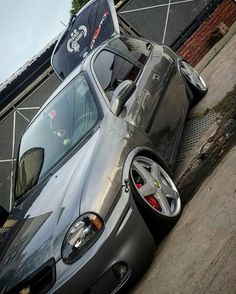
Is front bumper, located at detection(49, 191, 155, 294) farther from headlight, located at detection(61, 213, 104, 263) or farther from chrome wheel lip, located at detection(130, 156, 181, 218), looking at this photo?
chrome wheel lip, located at detection(130, 156, 181, 218)

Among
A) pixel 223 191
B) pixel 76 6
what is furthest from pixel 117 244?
pixel 76 6

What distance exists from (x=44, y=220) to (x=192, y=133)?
255 cm

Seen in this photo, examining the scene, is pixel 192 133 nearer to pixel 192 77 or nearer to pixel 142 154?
pixel 192 77

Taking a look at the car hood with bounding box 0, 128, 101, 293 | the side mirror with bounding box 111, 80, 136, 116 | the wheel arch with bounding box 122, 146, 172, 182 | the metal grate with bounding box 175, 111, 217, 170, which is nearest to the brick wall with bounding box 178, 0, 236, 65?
the metal grate with bounding box 175, 111, 217, 170

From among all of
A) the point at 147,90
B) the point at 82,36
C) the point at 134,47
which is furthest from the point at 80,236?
the point at 82,36

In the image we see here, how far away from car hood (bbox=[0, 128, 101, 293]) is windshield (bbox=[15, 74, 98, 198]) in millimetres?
251

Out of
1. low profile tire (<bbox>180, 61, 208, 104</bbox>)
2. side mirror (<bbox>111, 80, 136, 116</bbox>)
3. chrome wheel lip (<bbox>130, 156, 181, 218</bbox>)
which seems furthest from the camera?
low profile tire (<bbox>180, 61, 208, 104</bbox>)

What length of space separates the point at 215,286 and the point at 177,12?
9.67 meters

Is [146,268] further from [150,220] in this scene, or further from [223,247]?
[223,247]

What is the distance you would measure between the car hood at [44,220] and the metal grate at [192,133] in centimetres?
143

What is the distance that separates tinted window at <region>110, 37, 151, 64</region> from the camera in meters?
5.36

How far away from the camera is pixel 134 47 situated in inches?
222

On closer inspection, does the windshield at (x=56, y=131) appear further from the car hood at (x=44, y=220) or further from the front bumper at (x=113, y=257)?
the front bumper at (x=113, y=257)

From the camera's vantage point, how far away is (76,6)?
1126 inches
